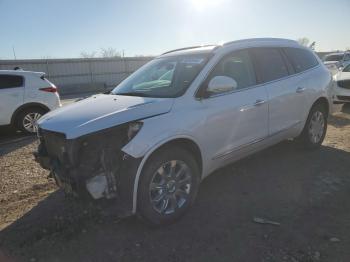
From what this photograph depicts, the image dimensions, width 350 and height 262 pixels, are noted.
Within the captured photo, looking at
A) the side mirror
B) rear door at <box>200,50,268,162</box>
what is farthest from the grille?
the side mirror

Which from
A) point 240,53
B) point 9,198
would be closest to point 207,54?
point 240,53

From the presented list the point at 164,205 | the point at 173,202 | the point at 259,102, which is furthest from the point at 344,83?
the point at 164,205

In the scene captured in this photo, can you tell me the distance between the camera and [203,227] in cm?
371

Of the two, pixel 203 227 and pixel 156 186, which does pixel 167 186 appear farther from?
pixel 203 227

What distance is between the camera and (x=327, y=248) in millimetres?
3217

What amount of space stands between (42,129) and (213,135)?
6.27ft

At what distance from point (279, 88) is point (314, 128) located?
1454 mm

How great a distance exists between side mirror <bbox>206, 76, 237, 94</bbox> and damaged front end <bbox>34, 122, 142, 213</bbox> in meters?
1.07

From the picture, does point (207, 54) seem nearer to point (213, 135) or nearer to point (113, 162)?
point (213, 135)

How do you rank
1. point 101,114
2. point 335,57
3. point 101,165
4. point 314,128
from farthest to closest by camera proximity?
point 335,57, point 314,128, point 101,114, point 101,165

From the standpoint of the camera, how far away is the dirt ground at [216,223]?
3.27 metres

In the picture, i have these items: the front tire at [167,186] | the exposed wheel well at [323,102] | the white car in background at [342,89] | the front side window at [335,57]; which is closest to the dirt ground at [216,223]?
the front tire at [167,186]

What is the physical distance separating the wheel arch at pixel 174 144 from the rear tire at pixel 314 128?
2.66m

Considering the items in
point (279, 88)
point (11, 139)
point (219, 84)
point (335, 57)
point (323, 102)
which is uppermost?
point (335, 57)
